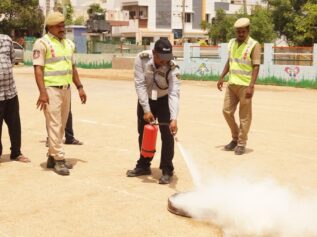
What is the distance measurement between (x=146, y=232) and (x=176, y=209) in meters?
0.53

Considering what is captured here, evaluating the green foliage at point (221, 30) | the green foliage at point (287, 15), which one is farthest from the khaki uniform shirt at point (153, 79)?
the green foliage at point (221, 30)

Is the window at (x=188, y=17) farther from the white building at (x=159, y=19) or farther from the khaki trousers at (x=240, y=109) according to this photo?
the khaki trousers at (x=240, y=109)

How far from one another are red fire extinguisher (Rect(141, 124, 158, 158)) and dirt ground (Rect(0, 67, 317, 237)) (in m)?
0.36

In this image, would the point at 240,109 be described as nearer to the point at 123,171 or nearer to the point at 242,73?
the point at 242,73

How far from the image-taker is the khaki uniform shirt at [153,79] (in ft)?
19.4

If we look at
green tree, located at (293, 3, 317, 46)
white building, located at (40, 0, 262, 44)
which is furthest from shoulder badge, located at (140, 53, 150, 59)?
white building, located at (40, 0, 262, 44)

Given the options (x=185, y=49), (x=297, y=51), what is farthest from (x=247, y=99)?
(x=185, y=49)

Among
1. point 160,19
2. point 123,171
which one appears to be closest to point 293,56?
point 123,171

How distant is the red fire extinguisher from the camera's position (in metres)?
5.87

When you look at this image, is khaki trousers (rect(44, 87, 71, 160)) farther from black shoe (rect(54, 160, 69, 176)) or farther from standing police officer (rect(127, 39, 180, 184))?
standing police officer (rect(127, 39, 180, 184))

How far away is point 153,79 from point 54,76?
4.22 ft

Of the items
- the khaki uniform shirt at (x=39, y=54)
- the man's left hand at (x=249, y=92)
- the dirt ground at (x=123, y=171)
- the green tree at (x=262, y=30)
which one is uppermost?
the green tree at (x=262, y=30)

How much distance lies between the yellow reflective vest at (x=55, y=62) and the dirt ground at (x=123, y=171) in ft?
3.74

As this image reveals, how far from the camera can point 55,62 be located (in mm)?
6492
